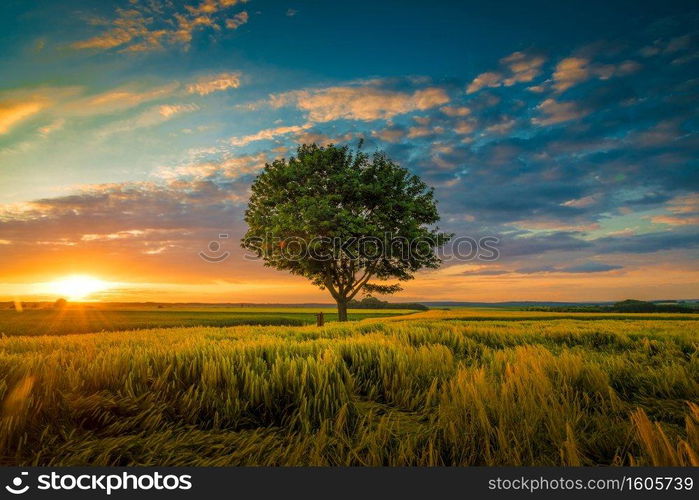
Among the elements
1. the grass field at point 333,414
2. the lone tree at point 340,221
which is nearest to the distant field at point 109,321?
the lone tree at point 340,221

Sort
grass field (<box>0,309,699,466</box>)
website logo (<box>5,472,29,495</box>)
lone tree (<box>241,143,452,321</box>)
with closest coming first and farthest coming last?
website logo (<box>5,472,29,495</box>)
grass field (<box>0,309,699,466</box>)
lone tree (<box>241,143,452,321</box>)

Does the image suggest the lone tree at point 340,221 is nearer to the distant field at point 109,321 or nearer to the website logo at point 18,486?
the distant field at point 109,321

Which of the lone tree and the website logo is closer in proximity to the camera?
the website logo

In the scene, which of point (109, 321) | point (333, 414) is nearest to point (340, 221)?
point (333, 414)

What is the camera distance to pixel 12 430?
1904mm

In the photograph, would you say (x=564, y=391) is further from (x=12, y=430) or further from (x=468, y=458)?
(x=12, y=430)

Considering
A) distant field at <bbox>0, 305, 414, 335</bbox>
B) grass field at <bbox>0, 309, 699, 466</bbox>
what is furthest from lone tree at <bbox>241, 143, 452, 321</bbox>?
grass field at <bbox>0, 309, 699, 466</bbox>

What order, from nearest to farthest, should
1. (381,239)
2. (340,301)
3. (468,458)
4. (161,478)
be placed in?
(161,478) → (468,458) → (381,239) → (340,301)

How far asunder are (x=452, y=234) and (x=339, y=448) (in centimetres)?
2815

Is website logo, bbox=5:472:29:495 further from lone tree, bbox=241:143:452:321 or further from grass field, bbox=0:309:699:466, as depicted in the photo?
lone tree, bbox=241:143:452:321

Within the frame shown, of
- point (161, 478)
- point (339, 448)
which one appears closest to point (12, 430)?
point (161, 478)

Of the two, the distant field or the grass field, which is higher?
A: the grass field

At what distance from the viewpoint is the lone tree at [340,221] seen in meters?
23.8

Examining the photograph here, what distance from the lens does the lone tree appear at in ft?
78.2
